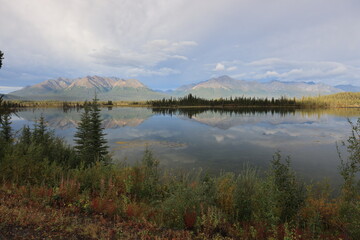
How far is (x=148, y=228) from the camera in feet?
22.1

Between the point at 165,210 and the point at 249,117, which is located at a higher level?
the point at 165,210

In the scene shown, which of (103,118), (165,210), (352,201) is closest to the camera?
(165,210)

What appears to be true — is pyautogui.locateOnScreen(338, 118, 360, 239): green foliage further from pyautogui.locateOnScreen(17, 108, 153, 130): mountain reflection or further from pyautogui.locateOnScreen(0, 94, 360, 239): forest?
pyautogui.locateOnScreen(17, 108, 153, 130): mountain reflection

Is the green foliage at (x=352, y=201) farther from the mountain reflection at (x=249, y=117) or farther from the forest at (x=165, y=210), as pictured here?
the mountain reflection at (x=249, y=117)

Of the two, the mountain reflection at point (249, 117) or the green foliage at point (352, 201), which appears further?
the mountain reflection at point (249, 117)

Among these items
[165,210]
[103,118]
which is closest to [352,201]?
[165,210]

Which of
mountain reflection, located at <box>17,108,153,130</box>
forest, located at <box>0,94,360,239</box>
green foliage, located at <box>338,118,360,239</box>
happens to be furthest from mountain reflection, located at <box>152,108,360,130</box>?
forest, located at <box>0,94,360,239</box>

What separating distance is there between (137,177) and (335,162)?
21.4 meters

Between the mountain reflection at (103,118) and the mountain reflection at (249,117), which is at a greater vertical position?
Result: the mountain reflection at (249,117)

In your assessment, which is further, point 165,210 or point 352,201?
point 352,201

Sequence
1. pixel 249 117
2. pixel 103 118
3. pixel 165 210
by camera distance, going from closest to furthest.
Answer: pixel 165 210, pixel 103 118, pixel 249 117

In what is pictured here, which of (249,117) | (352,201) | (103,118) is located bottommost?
(103,118)

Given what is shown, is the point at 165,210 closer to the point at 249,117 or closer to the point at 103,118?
the point at 103,118

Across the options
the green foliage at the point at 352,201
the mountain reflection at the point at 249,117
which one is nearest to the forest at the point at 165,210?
the green foliage at the point at 352,201
